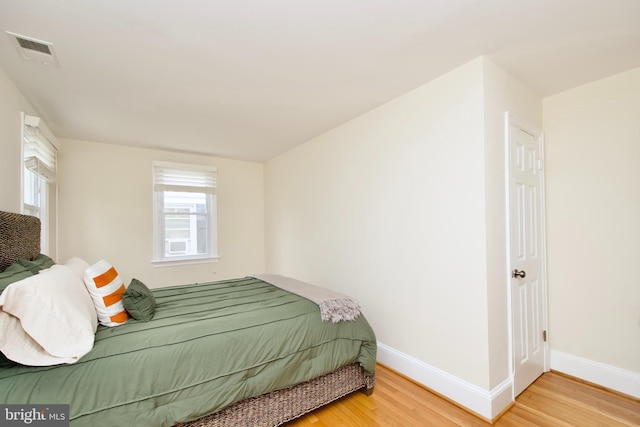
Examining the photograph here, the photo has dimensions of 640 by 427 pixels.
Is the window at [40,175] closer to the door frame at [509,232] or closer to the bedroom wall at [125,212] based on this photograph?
the bedroom wall at [125,212]

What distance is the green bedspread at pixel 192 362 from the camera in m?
1.31

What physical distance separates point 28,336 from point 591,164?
12.3 feet

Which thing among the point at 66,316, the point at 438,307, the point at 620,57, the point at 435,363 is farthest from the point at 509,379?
the point at 66,316

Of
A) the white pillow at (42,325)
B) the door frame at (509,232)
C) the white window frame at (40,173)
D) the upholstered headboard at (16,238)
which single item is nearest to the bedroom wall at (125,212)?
the white window frame at (40,173)

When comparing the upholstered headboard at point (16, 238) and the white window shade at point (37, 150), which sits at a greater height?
the white window shade at point (37, 150)

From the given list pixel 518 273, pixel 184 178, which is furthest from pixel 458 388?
pixel 184 178

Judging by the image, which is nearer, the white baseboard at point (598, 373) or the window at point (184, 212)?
the white baseboard at point (598, 373)

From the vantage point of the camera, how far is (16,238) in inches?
72.6

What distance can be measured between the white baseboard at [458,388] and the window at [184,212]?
127 inches

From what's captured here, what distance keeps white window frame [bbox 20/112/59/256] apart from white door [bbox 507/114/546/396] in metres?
3.88

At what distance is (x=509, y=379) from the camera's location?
2051 millimetres

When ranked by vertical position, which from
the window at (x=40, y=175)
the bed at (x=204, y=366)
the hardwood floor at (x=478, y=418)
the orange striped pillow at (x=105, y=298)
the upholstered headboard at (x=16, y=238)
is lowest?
the hardwood floor at (x=478, y=418)

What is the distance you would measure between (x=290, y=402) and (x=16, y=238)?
2.06 metres

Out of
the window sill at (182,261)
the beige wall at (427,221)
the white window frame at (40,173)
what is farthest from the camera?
the window sill at (182,261)
